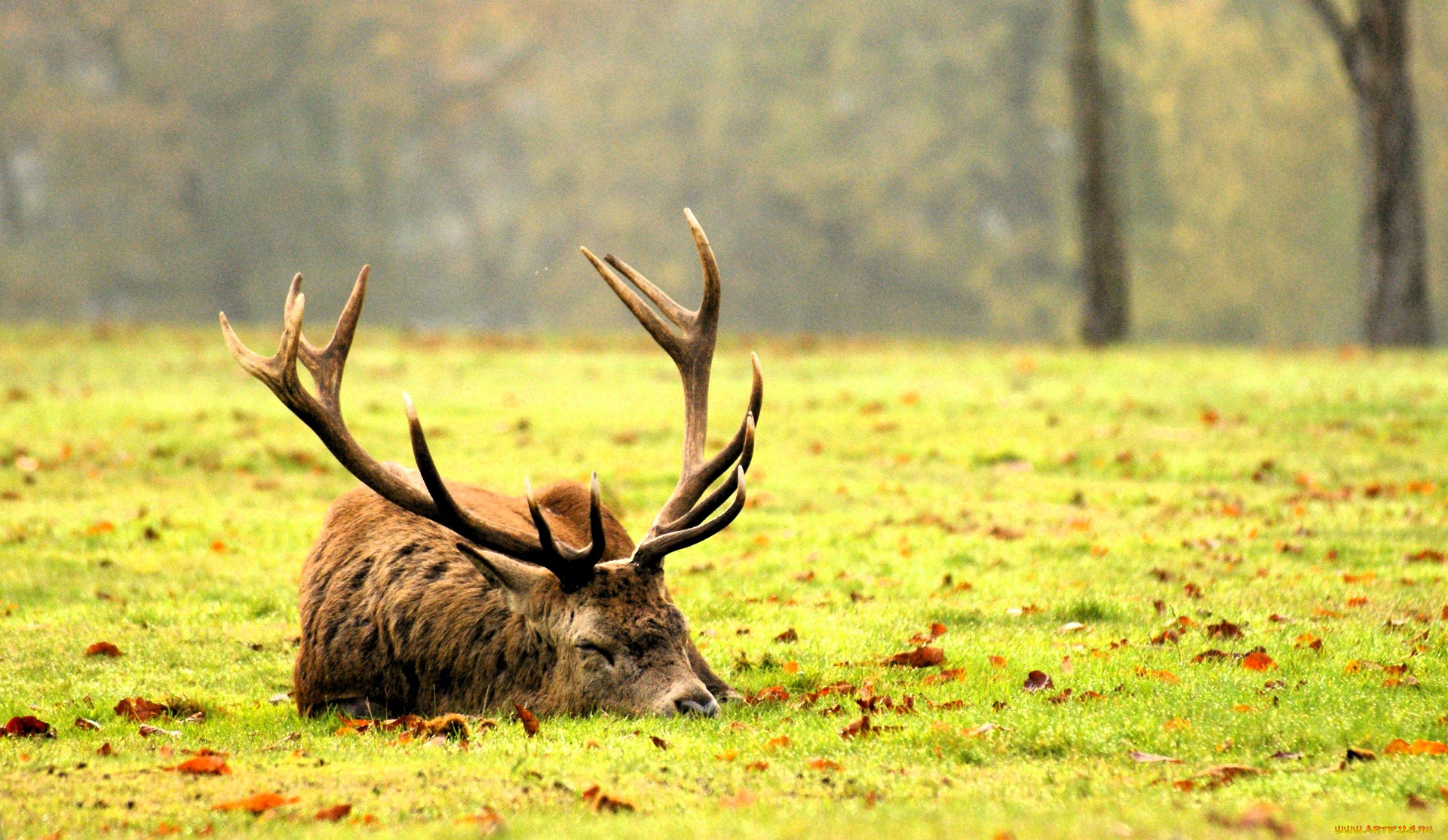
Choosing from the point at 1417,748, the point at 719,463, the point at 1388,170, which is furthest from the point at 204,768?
the point at 1388,170

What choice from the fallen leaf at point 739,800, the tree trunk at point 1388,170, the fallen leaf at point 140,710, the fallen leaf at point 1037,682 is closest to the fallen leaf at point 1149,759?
the fallen leaf at point 1037,682

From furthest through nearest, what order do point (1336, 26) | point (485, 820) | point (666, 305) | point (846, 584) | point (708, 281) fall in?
1. point (1336, 26)
2. point (846, 584)
3. point (666, 305)
4. point (708, 281)
5. point (485, 820)

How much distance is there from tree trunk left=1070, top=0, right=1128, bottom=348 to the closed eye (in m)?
20.7

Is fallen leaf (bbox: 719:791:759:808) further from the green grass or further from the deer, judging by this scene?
the deer

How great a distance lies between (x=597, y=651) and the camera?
6.80 metres

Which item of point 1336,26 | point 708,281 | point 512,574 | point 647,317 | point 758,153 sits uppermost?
point 758,153

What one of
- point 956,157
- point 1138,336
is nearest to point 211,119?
point 956,157

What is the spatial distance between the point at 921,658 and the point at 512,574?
6.79 feet

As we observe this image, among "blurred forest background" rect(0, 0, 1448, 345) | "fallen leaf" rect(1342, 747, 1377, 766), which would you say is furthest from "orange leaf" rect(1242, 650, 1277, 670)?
"blurred forest background" rect(0, 0, 1448, 345)

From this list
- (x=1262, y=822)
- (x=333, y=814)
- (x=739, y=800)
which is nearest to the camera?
(x=1262, y=822)

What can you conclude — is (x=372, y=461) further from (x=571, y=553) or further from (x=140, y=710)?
(x=140, y=710)

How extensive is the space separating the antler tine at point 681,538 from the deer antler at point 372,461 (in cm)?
20

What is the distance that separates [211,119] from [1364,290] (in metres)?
36.3

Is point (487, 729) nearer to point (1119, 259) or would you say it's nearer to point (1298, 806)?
point (1298, 806)
